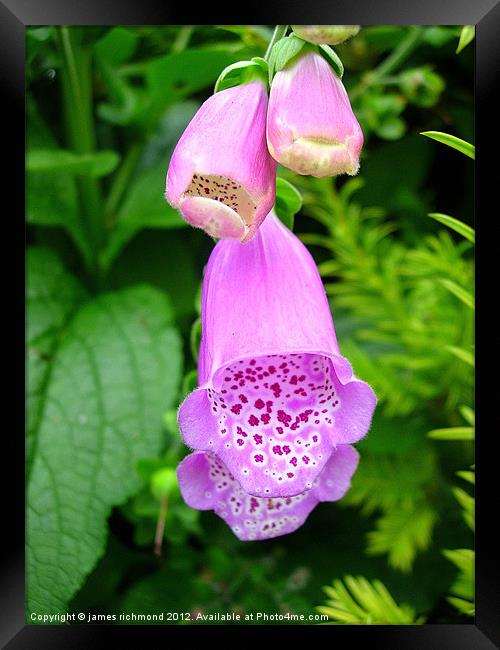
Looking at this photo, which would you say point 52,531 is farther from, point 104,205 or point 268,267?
point 104,205

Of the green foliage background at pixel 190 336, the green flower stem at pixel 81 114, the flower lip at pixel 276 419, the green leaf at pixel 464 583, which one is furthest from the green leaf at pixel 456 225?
the green flower stem at pixel 81 114

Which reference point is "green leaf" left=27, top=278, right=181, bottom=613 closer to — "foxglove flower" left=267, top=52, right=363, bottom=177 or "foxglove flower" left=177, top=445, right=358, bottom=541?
"foxglove flower" left=177, top=445, right=358, bottom=541

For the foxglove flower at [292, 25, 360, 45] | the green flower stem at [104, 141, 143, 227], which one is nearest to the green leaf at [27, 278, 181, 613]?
the green flower stem at [104, 141, 143, 227]

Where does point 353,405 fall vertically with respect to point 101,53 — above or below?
below

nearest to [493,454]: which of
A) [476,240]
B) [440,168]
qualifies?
[476,240]

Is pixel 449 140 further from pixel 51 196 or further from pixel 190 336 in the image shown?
pixel 51 196

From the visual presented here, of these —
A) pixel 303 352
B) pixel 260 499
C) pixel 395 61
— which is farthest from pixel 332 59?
pixel 395 61
